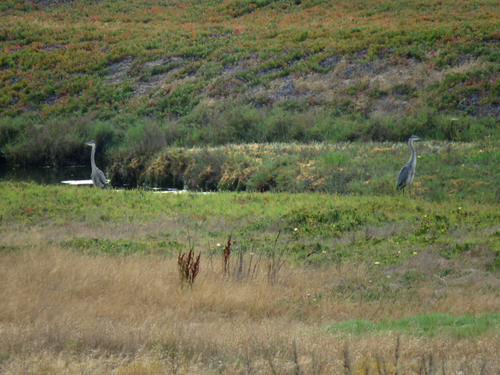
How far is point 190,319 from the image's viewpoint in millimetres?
6914

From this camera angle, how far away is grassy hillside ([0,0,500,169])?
28.8 meters

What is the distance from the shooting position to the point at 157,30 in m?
51.5

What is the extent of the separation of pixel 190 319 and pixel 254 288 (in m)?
1.33

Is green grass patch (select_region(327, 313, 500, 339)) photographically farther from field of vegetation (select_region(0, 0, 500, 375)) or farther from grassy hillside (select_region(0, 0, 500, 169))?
grassy hillside (select_region(0, 0, 500, 169))

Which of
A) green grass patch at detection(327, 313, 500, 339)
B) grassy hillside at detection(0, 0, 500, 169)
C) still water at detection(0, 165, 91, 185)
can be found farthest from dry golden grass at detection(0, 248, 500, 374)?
grassy hillside at detection(0, 0, 500, 169)

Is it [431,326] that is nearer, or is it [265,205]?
[431,326]

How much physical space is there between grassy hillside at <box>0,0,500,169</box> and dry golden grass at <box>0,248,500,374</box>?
59.4ft

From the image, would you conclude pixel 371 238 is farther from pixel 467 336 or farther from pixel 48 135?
pixel 48 135

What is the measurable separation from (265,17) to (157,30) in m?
10.4

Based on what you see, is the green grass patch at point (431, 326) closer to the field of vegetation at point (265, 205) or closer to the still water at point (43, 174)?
the field of vegetation at point (265, 205)

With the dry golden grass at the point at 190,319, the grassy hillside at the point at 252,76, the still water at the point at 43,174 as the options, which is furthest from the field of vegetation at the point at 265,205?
the still water at the point at 43,174

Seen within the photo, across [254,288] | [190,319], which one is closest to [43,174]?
[254,288]

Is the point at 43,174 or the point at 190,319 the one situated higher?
the point at 190,319

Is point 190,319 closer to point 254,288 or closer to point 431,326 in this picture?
point 254,288
